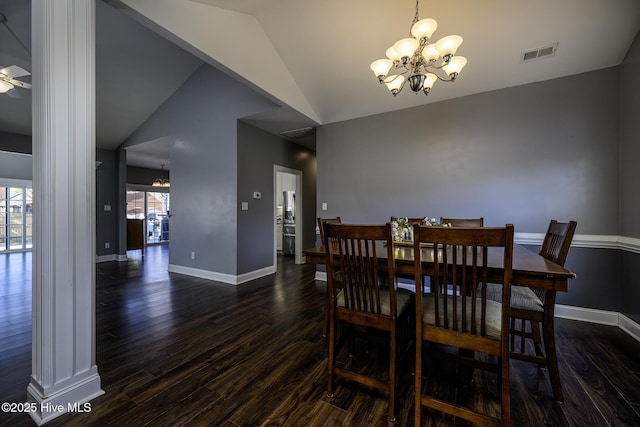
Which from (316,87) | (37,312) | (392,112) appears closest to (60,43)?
(37,312)

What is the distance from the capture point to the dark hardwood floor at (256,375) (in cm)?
141

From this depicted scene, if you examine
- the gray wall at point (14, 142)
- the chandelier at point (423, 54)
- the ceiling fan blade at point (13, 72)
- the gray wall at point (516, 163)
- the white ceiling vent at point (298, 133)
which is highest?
the ceiling fan blade at point (13, 72)

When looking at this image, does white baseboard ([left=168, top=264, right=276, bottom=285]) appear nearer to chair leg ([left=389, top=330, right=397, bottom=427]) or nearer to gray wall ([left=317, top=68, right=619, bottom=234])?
gray wall ([left=317, top=68, right=619, bottom=234])

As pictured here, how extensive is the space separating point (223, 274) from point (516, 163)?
4277mm

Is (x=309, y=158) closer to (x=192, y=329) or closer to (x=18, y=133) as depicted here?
(x=192, y=329)

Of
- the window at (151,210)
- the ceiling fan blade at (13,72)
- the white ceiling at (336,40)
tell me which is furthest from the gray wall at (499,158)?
the window at (151,210)

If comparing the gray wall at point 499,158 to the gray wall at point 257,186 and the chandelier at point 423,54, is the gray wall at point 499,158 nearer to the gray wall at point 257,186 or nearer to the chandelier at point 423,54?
the chandelier at point 423,54

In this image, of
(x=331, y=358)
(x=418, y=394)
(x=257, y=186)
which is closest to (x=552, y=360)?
(x=418, y=394)

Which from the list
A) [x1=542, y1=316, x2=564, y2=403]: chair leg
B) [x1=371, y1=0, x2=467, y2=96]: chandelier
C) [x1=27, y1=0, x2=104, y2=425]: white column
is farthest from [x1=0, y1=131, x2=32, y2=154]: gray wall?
[x1=542, y1=316, x2=564, y2=403]: chair leg

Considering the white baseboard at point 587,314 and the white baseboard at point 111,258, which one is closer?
the white baseboard at point 587,314

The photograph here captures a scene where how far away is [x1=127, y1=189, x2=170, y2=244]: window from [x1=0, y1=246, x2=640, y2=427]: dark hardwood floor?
19.6 ft

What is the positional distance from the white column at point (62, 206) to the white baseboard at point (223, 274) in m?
2.49

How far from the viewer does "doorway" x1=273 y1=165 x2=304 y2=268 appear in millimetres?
5418

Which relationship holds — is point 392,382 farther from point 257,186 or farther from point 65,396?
point 257,186
